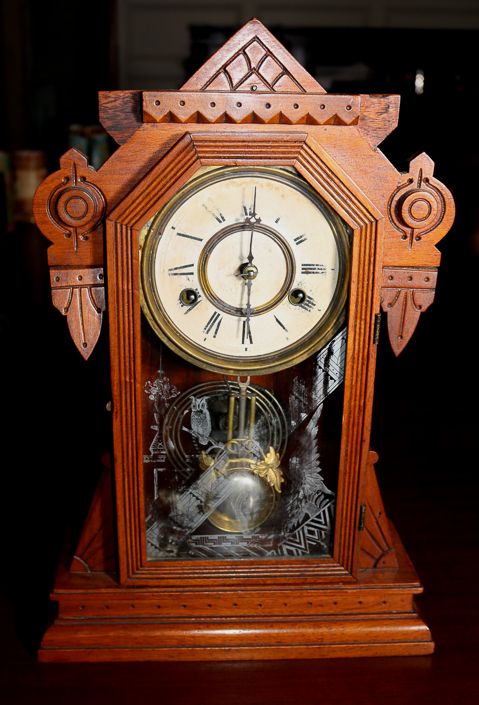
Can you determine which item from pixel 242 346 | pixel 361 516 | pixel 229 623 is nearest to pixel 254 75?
pixel 242 346

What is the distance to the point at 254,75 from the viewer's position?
39.3 inches

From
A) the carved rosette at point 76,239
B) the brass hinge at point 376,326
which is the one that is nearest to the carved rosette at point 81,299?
the carved rosette at point 76,239

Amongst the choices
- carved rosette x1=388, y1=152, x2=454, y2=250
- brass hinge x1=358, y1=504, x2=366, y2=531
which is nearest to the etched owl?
brass hinge x1=358, y1=504, x2=366, y2=531

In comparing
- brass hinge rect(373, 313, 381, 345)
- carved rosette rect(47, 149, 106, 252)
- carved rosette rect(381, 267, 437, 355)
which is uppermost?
carved rosette rect(47, 149, 106, 252)

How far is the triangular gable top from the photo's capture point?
3.24 ft

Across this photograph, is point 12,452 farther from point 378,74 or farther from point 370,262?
point 378,74

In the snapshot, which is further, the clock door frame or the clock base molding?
the clock base molding

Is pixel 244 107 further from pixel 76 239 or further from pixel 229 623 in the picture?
pixel 229 623

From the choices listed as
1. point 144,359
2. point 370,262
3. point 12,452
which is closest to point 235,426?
point 144,359

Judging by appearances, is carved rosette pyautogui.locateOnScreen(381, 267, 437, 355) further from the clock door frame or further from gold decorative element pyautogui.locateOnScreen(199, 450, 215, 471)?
gold decorative element pyautogui.locateOnScreen(199, 450, 215, 471)

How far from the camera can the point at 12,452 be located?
68.9 inches

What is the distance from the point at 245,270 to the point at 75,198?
0.83 feet

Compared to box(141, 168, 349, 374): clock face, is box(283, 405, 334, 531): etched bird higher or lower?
lower

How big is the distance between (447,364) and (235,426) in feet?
4.11
